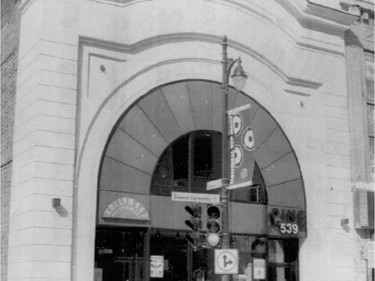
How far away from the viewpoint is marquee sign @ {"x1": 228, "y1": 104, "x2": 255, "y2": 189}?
1504 centimetres

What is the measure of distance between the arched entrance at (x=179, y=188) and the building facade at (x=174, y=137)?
36mm

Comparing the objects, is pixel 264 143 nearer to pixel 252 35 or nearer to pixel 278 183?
pixel 278 183

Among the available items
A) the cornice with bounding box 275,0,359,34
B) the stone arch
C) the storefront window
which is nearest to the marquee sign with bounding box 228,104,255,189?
the stone arch

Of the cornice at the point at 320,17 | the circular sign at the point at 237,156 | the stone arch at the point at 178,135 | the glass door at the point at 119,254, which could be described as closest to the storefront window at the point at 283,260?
the stone arch at the point at 178,135

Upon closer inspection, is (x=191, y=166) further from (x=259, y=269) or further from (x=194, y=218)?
(x=259, y=269)

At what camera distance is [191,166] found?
17.2m

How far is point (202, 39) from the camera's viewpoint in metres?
18.1

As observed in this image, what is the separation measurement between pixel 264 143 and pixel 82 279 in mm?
6866

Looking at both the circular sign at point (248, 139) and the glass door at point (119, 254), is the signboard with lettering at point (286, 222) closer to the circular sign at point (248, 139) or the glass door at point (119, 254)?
the circular sign at point (248, 139)

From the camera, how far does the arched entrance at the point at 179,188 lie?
16.0 metres

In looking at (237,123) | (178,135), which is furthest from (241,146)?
(178,135)

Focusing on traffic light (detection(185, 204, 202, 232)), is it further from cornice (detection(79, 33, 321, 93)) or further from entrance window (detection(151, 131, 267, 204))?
cornice (detection(79, 33, 321, 93))

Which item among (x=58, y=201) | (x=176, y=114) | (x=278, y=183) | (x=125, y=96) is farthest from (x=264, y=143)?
(x=58, y=201)

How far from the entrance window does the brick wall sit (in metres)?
3.95
